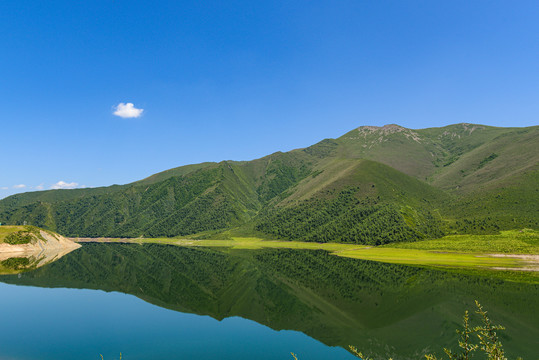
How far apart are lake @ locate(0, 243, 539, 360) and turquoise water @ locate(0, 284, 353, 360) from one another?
162 mm

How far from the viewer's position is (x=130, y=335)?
5131 cm

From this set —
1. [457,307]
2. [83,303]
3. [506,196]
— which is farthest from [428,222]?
[83,303]

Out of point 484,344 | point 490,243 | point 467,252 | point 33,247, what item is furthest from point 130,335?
point 33,247

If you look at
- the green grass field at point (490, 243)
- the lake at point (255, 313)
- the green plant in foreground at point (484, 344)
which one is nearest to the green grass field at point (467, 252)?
the green grass field at point (490, 243)

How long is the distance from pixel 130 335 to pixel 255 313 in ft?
81.5

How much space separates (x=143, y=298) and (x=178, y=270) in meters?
38.6

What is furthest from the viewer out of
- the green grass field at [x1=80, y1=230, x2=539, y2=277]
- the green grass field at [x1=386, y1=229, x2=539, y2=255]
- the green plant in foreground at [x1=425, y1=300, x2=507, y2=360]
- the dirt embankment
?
the dirt embankment

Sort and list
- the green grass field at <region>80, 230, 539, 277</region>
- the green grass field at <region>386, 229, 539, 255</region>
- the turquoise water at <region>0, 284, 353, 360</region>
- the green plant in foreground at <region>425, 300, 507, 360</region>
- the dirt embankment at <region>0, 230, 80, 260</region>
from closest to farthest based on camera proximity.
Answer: the green plant in foreground at <region>425, 300, 507, 360</region>
the turquoise water at <region>0, 284, 353, 360</region>
the green grass field at <region>80, 230, 539, 277</region>
the green grass field at <region>386, 229, 539, 255</region>
the dirt embankment at <region>0, 230, 80, 260</region>

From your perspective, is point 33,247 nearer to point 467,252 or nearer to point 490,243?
point 467,252

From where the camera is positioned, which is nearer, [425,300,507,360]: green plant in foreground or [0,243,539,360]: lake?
[425,300,507,360]: green plant in foreground

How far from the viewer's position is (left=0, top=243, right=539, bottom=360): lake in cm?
4584

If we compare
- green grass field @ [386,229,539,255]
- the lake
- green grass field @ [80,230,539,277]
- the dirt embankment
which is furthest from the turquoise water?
green grass field @ [386,229,539,255]

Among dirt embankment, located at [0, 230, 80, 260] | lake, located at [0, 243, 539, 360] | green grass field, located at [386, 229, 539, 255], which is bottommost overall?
green grass field, located at [386, 229, 539, 255]

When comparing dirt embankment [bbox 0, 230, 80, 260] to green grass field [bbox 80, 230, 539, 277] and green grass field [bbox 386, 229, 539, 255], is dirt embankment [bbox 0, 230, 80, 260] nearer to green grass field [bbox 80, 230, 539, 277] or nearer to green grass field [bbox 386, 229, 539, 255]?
green grass field [bbox 80, 230, 539, 277]
